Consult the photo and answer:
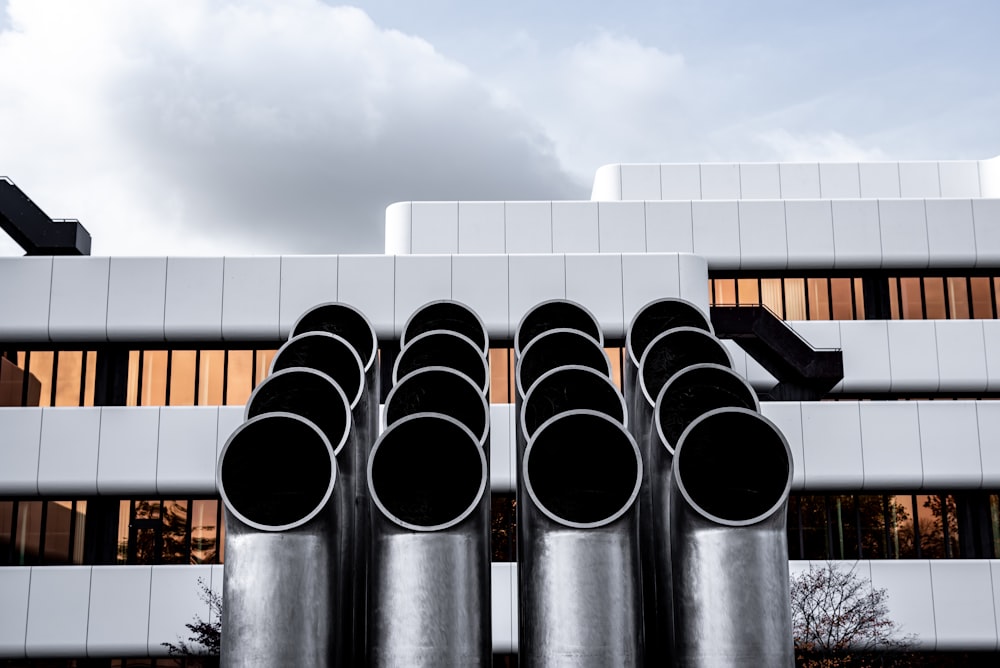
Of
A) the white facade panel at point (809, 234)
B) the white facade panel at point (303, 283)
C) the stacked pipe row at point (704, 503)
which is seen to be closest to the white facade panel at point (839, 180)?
the white facade panel at point (809, 234)

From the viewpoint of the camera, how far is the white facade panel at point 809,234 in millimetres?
30922

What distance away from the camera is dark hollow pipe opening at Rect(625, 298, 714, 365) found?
1279cm

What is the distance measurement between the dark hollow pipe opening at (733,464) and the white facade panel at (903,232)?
73.1ft

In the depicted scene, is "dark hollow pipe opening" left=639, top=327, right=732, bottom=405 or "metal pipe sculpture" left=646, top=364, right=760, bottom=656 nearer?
"metal pipe sculpture" left=646, top=364, right=760, bottom=656

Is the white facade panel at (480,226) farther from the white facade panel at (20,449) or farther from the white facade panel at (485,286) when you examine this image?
the white facade panel at (20,449)

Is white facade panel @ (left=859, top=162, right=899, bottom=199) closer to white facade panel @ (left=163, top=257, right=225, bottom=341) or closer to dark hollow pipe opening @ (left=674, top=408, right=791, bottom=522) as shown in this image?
white facade panel @ (left=163, top=257, right=225, bottom=341)

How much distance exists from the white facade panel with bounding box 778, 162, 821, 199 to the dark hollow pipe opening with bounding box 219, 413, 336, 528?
Answer: 27313 millimetres

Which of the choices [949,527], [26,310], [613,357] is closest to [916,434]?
[949,527]

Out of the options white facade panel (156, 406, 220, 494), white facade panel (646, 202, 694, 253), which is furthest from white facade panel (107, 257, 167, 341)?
white facade panel (646, 202, 694, 253)

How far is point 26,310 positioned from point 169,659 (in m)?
9.95

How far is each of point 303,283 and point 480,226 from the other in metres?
6.50

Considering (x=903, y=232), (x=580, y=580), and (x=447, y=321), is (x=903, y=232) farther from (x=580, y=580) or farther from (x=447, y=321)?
(x=580, y=580)

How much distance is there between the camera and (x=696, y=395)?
36.5 ft

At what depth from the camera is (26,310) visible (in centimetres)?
2798
